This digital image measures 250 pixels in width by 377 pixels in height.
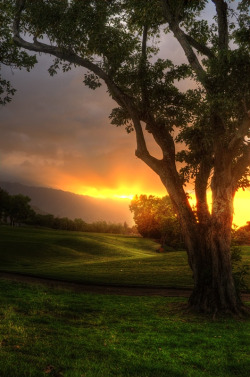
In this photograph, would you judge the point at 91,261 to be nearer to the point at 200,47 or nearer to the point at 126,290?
the point at 126,290

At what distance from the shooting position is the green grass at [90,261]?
89.5ft

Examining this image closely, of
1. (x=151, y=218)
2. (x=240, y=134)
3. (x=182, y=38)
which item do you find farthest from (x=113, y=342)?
(x=151, y=218)

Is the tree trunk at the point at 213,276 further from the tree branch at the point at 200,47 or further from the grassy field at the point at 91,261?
the grassy field at the point at 91,261

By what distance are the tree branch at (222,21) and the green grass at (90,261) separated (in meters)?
17.1

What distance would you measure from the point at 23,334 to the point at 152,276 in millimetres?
21054

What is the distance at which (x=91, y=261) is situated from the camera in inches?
1722

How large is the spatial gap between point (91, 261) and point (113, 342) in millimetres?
35835

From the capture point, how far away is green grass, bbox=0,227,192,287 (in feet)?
89.5

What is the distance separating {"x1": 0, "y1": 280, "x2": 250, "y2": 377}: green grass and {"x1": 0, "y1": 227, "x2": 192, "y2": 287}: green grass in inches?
465

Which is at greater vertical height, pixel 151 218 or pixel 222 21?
pixel 222 21

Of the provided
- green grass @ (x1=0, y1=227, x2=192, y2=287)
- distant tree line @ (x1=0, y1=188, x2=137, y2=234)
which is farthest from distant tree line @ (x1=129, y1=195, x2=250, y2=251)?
distant tree line @ (x1=0, y1=188, x2=137, y2=234)

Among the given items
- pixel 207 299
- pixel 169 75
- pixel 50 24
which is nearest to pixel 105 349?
pixel 207 299

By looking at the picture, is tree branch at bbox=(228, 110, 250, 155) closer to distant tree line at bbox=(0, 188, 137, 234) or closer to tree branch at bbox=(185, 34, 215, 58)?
tree branch at bbox=(185, 34, 215, 58)

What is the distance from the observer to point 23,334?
323 inches
